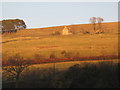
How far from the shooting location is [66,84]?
7.49 m

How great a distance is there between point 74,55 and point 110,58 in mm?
1493

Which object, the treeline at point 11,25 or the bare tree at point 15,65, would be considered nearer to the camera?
the bare tree at point 15,65

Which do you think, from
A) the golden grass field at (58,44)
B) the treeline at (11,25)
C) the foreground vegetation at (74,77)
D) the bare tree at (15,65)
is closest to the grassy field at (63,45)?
the golden grass field at (58,44)

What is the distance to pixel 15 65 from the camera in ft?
30.9

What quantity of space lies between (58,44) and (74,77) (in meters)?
2.36

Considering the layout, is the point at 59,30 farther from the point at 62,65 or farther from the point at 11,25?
the point at 11,25

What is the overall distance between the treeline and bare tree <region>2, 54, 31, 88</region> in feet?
5.43

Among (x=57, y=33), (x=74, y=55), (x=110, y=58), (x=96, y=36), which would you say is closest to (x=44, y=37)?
(x=57, y=33)

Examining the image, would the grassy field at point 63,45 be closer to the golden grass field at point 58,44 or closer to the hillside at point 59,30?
the golden grass field at point 58,44

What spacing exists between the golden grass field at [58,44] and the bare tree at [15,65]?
0.75ft

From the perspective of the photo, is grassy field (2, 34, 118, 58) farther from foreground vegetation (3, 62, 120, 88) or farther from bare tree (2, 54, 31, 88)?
foreground vegetation (3, 62, 120, 88)

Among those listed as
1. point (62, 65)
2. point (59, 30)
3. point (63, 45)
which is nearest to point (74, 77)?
point (62, 65)

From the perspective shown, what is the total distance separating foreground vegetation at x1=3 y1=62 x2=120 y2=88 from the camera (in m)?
7.44

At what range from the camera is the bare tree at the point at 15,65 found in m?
9.09
